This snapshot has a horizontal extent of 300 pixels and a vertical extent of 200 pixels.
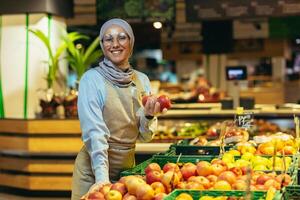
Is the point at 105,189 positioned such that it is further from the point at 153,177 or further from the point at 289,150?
the point at 289,150

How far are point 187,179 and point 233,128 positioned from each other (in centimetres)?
157

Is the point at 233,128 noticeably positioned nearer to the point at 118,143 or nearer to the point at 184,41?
the point at 118,143

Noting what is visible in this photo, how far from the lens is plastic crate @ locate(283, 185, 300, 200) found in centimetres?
309

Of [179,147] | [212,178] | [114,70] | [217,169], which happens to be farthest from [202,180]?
[179,147]

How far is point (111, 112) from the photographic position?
4039 millimetres

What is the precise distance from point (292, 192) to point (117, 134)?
1.35 meters

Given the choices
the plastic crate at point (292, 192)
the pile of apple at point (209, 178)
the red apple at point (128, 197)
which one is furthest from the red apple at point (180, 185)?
the plastic crate at point (292, 192)

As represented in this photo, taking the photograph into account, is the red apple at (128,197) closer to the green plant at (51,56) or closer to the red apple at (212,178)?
the red apple at (212,178)

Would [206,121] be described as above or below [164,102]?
below

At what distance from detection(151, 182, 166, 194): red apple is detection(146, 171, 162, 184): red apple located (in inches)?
2.1

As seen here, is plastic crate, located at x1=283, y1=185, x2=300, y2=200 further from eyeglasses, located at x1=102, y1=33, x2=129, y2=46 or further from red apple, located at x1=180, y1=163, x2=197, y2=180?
eyeglasses, located at x1=102, y1=33, x2=129, y2=46

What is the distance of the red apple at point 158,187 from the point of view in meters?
3.17

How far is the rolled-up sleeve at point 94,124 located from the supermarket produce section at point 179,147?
0.21 meters

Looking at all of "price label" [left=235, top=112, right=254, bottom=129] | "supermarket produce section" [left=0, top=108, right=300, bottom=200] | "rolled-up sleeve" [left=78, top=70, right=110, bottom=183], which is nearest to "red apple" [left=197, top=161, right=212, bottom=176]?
"supermarket produce section" [left=0, top=108, right=300, bottom=200]
